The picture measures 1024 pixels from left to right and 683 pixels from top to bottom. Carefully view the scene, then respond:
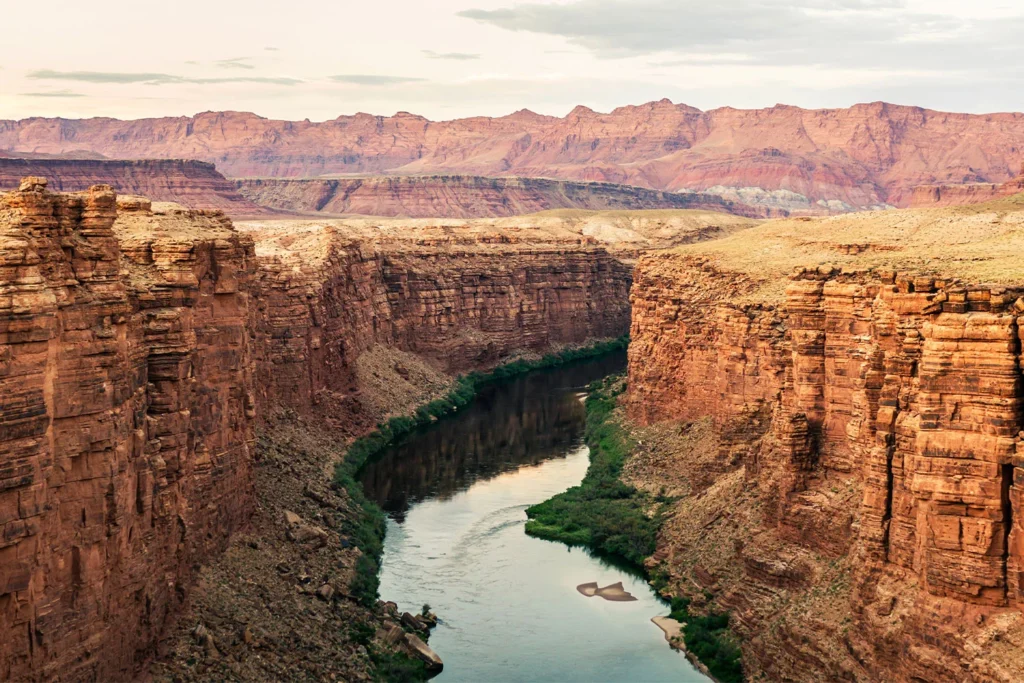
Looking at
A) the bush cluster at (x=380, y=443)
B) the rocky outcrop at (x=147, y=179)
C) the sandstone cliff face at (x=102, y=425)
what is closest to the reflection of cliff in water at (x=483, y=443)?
the bush cluster at (x=380, y=443)

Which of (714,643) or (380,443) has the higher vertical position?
(714,643)

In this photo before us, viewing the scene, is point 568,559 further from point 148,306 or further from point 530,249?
point 530,249

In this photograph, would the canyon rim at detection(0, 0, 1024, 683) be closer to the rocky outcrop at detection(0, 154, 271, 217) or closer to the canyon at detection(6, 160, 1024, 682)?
the canyon at detection(6, 160, 1024, 682)

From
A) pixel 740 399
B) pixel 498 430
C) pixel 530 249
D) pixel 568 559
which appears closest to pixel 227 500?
pixel 568 559

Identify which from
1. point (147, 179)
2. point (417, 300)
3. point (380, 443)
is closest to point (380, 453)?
point (380, 443)

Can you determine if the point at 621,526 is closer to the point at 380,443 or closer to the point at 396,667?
the point at 396,667

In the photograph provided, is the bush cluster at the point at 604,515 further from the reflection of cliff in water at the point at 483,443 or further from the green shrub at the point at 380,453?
the green shrub at the point at 380,453
